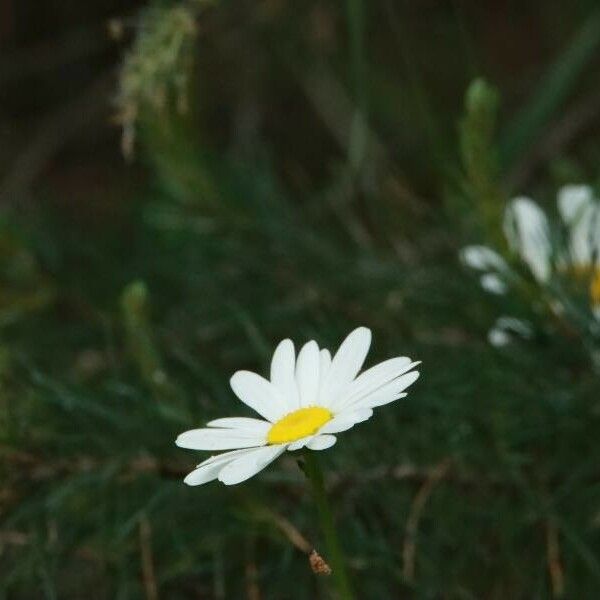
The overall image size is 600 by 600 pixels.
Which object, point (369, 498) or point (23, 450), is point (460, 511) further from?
point (23, 450)

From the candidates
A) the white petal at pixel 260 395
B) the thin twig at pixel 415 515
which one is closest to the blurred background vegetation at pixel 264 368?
the thin twig at pixel 415 515

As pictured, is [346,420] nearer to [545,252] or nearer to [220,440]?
[220,440]

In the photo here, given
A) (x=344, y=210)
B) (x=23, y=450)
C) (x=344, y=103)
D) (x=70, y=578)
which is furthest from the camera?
(x=344, y=103)

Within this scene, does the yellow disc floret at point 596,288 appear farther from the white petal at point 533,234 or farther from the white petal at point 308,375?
the white petal at point 308,375

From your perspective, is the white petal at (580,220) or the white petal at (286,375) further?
the white petal at (580,220)

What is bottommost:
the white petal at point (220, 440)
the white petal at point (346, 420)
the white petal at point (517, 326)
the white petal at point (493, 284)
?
the white petal at point (346, 420)

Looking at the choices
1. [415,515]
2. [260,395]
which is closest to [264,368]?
[415,515]

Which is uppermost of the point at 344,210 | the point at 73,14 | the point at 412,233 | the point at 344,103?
the point at 73,14

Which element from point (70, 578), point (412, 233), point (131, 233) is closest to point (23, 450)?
point (70, 578)
